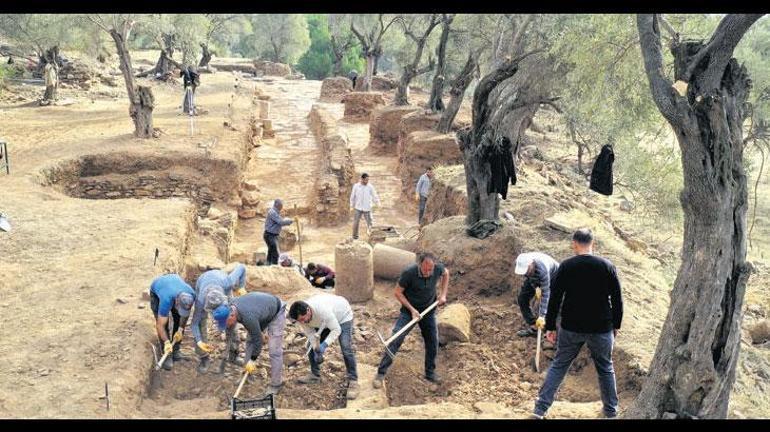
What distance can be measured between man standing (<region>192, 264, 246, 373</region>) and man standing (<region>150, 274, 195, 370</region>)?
0.11 metres

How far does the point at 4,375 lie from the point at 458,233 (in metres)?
6.81

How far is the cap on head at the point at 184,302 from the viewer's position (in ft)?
24.7

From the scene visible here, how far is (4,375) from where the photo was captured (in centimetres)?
682

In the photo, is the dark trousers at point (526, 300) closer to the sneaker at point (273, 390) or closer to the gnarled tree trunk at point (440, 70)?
the sneaker at point (273, 390)

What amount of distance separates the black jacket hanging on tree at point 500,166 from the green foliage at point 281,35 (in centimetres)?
4206

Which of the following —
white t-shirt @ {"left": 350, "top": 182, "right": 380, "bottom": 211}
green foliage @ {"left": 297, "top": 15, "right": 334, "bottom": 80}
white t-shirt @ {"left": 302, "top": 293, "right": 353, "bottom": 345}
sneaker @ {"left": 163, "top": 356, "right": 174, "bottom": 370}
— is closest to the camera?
white t-shirt @ {"left": 302, "top": 293, "right": 353, "bottom": 345}

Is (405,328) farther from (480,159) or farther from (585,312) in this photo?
(480,159)

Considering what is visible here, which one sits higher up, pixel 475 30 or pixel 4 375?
pixel 475 30

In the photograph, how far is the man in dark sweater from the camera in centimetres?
589

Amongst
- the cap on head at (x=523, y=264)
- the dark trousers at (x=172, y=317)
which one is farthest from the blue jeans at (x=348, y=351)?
the cap on head at (x=523, y=264)

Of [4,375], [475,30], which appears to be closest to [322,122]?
[475,30]

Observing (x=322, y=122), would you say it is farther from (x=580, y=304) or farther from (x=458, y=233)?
(x=580, y=304)

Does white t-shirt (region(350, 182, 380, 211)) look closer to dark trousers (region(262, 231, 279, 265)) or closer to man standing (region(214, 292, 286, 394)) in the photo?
dark trousers (region(262, 231, 279, 265))

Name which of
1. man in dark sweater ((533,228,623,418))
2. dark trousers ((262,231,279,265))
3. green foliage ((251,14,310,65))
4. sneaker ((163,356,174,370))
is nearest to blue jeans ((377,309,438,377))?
man in dark sweater ((533,228,623,418))
